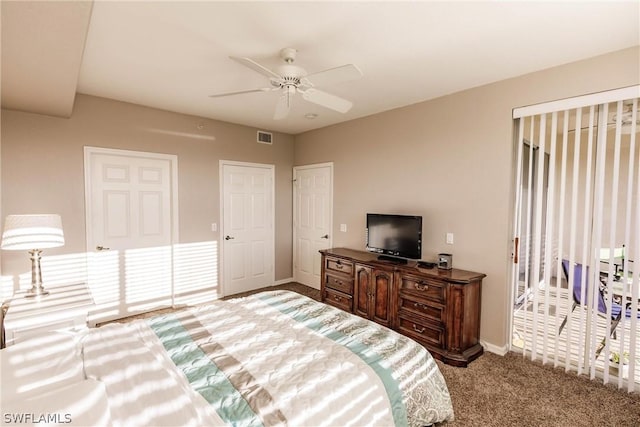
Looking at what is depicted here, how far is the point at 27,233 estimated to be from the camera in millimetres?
2469

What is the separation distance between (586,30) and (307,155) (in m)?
3.62

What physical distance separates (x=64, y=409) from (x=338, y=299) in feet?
10.2

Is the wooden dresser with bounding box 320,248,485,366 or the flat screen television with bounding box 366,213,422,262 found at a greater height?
the flat screen television with bounding box 366,213,422,262

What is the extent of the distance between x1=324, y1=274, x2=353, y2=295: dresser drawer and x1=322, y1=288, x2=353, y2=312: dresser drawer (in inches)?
2.4

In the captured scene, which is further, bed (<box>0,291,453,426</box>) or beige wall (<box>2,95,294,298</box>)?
beige wall (<box>2,95,294,298</box>)

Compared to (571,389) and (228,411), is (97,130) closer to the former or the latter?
(228,411)

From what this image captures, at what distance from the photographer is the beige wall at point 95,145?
3.08 m

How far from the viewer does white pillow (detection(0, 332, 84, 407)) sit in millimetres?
1287

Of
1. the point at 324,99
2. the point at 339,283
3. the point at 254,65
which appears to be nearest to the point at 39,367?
the point at 254,65

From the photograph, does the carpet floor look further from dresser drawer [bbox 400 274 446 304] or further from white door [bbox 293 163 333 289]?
white door [bbox 293 163 333 289]

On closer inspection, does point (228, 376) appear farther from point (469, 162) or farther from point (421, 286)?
point (469, 162)

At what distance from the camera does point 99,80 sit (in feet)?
9.76

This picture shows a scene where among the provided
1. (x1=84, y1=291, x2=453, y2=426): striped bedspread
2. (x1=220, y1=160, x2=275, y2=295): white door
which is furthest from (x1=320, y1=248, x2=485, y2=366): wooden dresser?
(x1=220, y1=160, x2=275, y2=295): white door

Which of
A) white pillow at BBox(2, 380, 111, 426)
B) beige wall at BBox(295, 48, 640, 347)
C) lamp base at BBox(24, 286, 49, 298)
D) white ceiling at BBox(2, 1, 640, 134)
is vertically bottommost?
lamp base at BBox(24, 286, 49, 298)
